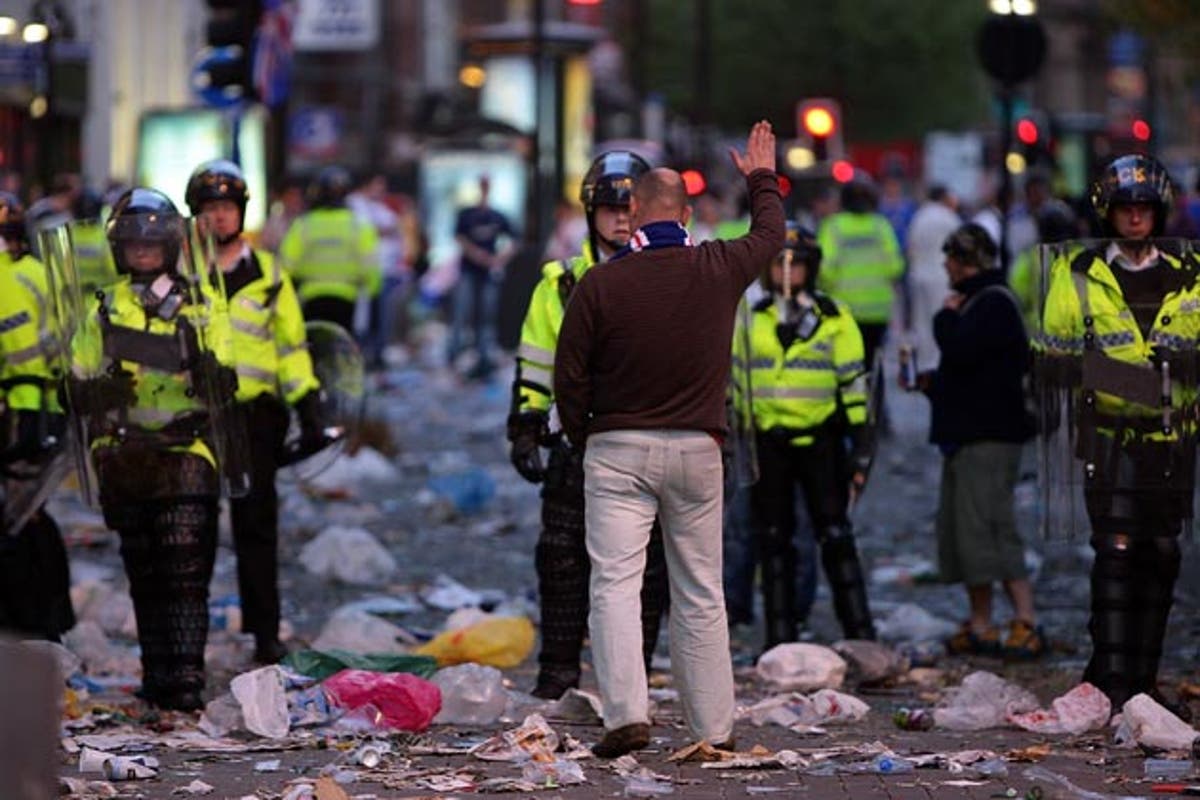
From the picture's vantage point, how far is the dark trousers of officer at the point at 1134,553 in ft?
35.7

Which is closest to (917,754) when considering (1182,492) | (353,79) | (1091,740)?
(1091,740)

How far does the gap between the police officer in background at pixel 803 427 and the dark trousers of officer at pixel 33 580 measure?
292 cm

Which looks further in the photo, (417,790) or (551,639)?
(551,639)

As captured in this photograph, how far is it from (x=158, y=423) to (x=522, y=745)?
215 cm

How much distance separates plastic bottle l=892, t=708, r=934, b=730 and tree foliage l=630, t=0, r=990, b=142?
6170 cm

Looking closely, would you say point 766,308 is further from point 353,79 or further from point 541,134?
point 353,79

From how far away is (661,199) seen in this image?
32.4ft

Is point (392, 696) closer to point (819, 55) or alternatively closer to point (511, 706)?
point (511, 706)

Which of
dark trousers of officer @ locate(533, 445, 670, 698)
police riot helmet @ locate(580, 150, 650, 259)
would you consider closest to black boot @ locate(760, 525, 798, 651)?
dark trousers of officer @ locate(533, 445, 670, 698)

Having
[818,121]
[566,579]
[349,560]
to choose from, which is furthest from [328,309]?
[566,579]

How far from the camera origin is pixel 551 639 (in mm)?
11562

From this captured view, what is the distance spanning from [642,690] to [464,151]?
29995 millimetres

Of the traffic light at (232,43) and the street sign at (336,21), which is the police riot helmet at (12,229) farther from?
the street sign at (336,21)

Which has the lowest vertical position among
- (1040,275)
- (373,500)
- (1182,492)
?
(373,500)
